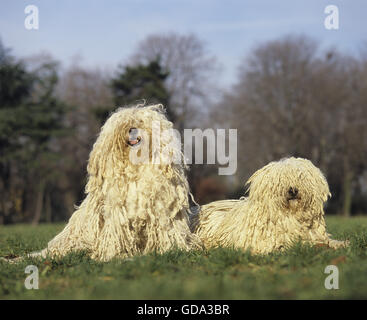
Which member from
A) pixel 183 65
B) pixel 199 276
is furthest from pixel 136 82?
pixel 199 276

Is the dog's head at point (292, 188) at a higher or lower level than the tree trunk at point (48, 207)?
higher

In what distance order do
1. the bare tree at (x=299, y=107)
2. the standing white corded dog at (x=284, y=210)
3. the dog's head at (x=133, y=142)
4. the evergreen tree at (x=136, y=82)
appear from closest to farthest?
the dog's head at (x=133, y=142) < the standing white corded dog at (x=284, y=210) < the evergreen tree at (x=136, y=82) < the bare tree at (x=299, y=107)

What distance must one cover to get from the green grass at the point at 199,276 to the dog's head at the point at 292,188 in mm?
676

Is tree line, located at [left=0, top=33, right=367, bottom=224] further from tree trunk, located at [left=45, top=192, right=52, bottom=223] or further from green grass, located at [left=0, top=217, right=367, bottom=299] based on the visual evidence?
green grass, located at [left=0, top=217, right=367, bottom=299]

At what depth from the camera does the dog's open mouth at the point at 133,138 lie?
5602 millimetres

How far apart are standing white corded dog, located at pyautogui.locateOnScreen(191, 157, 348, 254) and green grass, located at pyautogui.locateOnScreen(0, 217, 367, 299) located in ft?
1.58

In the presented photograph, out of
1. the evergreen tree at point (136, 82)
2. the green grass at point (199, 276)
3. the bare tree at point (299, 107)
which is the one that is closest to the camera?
the green grass at point (199, 276)

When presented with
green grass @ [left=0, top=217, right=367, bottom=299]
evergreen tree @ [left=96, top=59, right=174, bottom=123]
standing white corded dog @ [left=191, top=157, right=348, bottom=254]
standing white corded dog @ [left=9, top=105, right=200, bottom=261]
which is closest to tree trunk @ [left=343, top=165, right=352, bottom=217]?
evergreen tree @ [left=96, top=59, right=174, bottom=123]

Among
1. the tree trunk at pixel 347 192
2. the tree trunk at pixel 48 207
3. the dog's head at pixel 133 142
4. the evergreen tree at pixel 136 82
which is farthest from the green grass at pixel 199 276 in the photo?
the tree trunk at pixel 347 192

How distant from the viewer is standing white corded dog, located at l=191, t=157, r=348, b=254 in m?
5.82

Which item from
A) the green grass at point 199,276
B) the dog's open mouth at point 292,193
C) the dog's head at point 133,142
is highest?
the dog's head at point 133,142

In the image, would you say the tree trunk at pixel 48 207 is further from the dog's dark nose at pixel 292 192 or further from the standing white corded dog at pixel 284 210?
the dog's dark nose at pixel 292 192

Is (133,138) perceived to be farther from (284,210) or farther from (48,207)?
(48,207)
